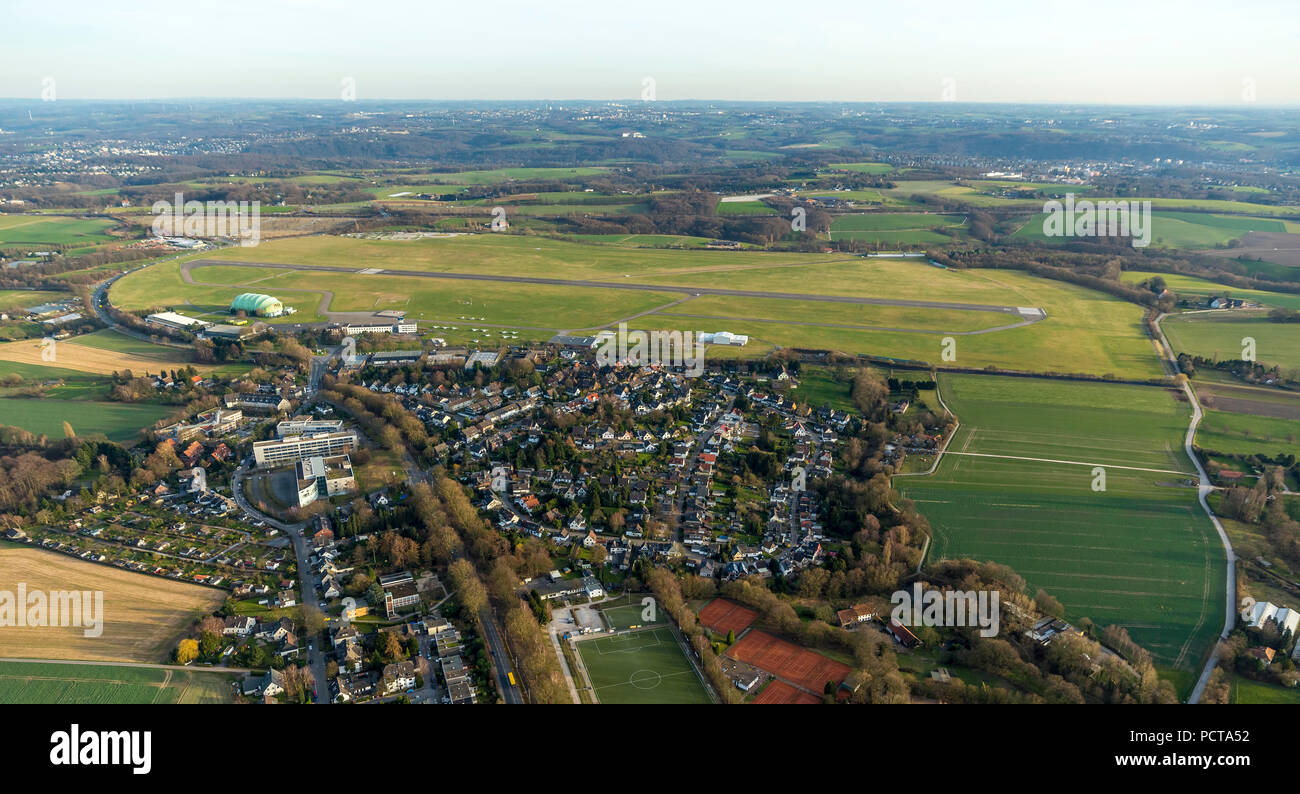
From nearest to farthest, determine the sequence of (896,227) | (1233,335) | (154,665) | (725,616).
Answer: (154,665) < (725,616) < (1233,335) < (896,227)

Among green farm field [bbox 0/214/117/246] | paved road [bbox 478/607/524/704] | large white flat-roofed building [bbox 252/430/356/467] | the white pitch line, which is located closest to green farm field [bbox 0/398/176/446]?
large white flat-roofed building [bbox 252/430/356/467]

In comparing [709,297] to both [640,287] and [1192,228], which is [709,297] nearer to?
[640,287]

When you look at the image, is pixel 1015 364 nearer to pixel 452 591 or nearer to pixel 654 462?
pixel 654 462

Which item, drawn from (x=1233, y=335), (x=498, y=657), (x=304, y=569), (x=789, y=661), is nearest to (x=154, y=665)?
(x=304, y=569)

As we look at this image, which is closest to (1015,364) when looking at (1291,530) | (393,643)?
(1291,530)

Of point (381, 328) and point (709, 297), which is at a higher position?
point (709, 297)

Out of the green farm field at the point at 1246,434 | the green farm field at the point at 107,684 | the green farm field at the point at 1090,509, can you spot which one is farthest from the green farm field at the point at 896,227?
the green farm field at the point at 107,684
